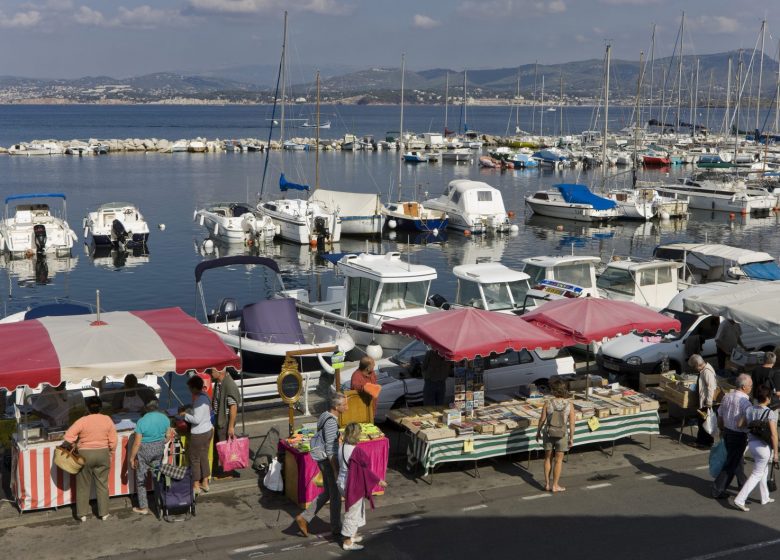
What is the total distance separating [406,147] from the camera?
12112 cm

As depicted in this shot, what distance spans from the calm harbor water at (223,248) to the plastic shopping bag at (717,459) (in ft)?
49.4

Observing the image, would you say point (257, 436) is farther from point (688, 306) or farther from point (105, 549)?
point (688, 306)

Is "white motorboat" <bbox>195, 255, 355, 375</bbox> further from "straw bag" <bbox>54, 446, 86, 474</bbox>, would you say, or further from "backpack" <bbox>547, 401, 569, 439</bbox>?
"straw bag" <bbox>54, 446, 86, 474</bbox>

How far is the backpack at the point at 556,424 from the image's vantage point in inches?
491

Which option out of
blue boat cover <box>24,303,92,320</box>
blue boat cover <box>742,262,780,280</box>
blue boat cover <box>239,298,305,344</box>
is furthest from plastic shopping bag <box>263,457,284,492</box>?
blue boat cover <box>742,262,780,280</box>

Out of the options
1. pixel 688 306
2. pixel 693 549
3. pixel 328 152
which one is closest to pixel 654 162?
pixel 328 152

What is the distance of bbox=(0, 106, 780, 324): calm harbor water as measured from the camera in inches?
1495

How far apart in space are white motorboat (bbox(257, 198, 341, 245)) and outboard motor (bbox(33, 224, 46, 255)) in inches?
452

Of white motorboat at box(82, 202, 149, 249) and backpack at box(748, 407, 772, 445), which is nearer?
backpack at box(748, 407, 772, 445)

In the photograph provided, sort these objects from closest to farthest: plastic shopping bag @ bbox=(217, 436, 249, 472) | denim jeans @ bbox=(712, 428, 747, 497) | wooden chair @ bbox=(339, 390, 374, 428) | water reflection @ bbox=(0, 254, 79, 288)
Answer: denim jeans @ bbox=(712, 428, 747, 497) → plastic shopping bag @ bbox=(217, 436, 249, 472) → wooden chair @ bbox=(339, 390, 374, 428) → water reflection @ bbox=(0, 254, 79, 288)

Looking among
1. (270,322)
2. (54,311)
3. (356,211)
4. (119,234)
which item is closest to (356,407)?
(270,322)

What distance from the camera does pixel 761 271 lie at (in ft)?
88.2

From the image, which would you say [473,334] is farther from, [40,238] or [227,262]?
[40,238]

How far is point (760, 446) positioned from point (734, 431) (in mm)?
425
